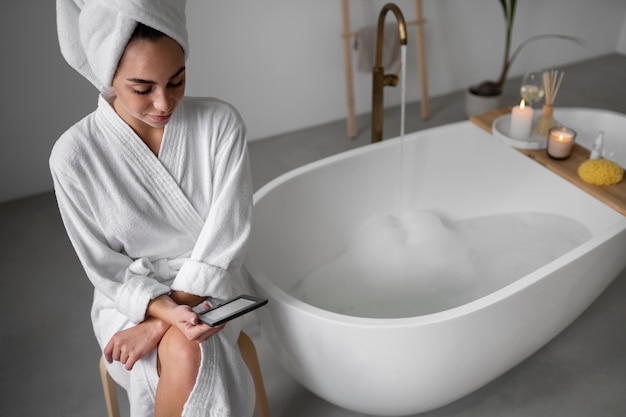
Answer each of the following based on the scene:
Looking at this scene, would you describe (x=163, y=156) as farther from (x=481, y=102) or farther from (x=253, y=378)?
(x=481, y=102)

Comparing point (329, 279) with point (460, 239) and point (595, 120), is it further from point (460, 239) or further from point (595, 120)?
point (595, 120)

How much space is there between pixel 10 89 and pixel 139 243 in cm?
173

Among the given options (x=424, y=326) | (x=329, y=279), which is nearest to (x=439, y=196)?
(x=329, y=279)

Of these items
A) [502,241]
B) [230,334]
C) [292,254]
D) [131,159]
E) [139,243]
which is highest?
[131,159]

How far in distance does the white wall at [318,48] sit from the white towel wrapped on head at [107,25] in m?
1.72

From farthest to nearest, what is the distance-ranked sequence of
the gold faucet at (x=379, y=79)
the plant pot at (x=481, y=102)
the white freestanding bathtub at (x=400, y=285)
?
the plant pot at (x=481, y=102) < the gold faucet at (x=379, y=79) < the white freestanding bathtub at (x=400, y=285)

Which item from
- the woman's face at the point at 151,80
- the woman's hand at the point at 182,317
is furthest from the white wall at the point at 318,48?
the woman's hand at the point at 182,317

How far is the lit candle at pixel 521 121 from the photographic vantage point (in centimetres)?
221

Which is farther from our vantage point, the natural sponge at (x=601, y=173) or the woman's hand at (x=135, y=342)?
the natural sponge at (x=601, y=173)

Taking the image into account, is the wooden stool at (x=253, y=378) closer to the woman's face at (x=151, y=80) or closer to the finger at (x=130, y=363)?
the finger at (x=130, y=363)

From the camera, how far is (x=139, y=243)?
1.47 m

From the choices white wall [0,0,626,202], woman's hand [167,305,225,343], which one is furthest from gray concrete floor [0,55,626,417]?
woman's hand [167,305,225,343]

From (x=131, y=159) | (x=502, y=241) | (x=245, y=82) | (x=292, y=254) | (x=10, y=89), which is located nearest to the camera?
(x=131, y=159)

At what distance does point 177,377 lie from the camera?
1.34 meters
